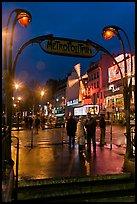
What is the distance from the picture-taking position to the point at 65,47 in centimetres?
911

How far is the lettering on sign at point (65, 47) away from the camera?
9.08 metres

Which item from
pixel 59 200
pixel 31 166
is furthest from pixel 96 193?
pixel 31 166

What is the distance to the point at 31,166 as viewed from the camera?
33.7 feet

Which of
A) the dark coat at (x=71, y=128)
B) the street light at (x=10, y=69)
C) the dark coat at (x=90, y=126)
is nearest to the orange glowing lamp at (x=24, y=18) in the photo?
the street light at (x=10, y=69)

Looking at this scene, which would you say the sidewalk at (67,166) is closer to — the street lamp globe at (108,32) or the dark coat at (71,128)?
the dark coat at (71,128)

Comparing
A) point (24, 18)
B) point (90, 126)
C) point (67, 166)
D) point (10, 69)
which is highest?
point (24, 18)

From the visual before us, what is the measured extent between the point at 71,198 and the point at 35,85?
73.6 metres

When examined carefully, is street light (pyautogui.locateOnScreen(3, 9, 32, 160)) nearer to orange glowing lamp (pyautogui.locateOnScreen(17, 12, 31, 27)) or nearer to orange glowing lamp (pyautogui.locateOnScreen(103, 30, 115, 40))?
orange glowing lamp (pyautogui.locateOnScreen(17, 12, 31, 27))

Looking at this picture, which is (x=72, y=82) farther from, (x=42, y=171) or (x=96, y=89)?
(x=42, y=171)

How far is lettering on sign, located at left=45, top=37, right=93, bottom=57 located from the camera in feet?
29.8

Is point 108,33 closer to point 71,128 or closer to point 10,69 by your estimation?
point 10,69

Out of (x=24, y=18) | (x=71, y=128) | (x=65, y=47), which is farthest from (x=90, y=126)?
(x=24, y=18)

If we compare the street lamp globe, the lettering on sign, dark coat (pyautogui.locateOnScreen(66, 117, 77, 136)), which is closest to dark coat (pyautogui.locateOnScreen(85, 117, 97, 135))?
dark coat (pyautogui.locateOnScreen(66, 117, 77, 136))

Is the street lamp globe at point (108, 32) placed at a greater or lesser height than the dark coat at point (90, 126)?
greater
